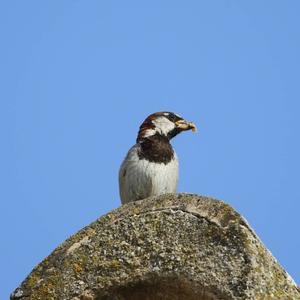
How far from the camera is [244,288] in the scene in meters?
3.95

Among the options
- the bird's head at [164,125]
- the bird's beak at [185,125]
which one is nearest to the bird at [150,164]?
the bird's head at [164,125]

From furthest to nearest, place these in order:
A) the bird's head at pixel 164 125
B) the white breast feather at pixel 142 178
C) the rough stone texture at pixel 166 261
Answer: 1. the bird's head at pixel 164 125
2. the white breast feather at pixel 142 178
3. the rough stone texture at pixel 166 261

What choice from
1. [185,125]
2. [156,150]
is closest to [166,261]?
[156,150]

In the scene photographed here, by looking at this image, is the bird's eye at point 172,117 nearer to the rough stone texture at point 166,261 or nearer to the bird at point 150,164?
the bird at point 150,164

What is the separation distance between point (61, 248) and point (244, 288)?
1135 mm

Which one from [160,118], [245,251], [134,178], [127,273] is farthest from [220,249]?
[160,118]

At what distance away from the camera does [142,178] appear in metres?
10.5

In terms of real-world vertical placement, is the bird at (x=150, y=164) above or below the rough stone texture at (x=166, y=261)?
above

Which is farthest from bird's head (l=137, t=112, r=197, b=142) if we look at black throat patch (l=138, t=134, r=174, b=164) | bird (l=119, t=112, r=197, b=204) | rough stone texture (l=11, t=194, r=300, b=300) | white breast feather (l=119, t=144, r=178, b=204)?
rough stone texture (l=11, t=194, r=300, b=300)

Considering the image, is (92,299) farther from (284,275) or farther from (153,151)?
(153,151)

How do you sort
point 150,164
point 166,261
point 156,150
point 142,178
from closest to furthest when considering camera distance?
point 166,261 < point 142,178 < point 150,164 < point 156,150

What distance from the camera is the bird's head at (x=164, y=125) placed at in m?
11.2

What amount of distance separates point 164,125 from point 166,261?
7253mm

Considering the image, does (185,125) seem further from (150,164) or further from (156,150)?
(150,164)
